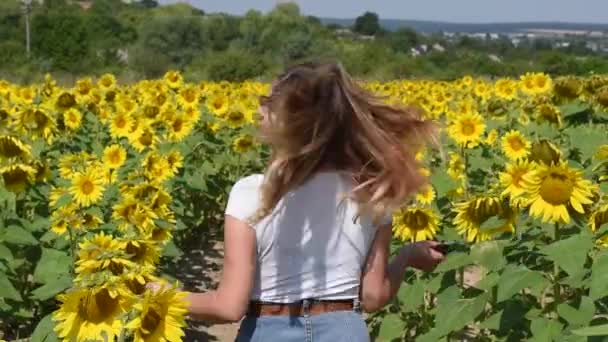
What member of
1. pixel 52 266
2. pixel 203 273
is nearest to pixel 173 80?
pixel 203 273

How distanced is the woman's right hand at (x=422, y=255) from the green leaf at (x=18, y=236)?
5.20 ft

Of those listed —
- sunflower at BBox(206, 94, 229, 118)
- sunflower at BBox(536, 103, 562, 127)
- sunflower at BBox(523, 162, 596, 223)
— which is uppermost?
sunflower at BBox(523, 162, 596, 223)

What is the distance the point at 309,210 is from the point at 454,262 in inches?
23.0

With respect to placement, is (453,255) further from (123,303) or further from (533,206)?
(123,303)

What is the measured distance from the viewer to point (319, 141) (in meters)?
2.05

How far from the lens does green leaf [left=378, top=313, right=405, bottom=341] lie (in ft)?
11.5

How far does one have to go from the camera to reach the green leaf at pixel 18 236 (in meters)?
3.55

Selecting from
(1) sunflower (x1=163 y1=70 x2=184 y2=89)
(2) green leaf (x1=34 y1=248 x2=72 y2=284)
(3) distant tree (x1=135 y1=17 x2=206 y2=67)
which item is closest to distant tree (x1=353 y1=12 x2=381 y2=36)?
(3) distant tree (x1=135 y1=17 x2=206 y2=67)

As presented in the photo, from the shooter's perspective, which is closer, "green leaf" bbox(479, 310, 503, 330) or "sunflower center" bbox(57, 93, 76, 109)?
"green leaf" bbox(479, 310, 503, 330)

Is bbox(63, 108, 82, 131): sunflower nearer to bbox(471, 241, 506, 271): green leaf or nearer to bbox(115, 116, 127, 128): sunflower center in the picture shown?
bbox(115, 116, 127, 128): sunflower center

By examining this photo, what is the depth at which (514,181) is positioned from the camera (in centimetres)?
273

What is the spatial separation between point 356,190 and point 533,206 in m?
0.61

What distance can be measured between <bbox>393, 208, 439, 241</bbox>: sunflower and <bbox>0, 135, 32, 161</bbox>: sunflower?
1.39m

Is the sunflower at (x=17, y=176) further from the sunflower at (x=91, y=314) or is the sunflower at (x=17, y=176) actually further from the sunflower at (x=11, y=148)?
the sunflower at (x=91, y=314)
